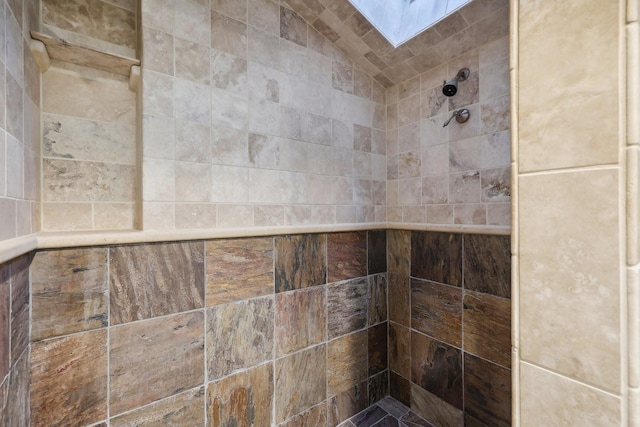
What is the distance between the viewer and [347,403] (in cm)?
169

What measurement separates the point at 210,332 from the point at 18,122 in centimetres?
98

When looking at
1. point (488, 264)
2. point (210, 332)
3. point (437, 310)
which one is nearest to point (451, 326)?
point (437, 310)

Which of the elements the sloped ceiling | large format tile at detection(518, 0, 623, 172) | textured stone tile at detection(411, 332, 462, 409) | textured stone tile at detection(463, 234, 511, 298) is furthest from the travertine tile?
the sloped ceiling

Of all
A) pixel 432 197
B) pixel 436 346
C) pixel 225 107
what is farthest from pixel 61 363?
pixel 432 197

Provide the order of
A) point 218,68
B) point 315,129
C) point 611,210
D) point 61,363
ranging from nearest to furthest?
point 611,210, point 61,363, point 218,68, point 315,129

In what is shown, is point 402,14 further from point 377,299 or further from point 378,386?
point 378,386

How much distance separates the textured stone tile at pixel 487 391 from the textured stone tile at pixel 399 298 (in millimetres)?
397

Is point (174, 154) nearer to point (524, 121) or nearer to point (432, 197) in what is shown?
point (524, 121)

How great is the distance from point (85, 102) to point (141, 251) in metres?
0.64

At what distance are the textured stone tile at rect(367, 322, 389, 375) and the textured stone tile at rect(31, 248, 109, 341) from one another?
1.43 m

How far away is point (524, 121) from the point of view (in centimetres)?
42

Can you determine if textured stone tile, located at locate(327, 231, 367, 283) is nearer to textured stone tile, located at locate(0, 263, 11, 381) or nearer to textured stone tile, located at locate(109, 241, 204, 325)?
textured stone tile, located at locate(109, 241, 204, 325)

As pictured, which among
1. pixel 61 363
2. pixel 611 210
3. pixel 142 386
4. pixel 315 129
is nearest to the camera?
pixel 611 210

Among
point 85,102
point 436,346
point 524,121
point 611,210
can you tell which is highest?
point 85,102
